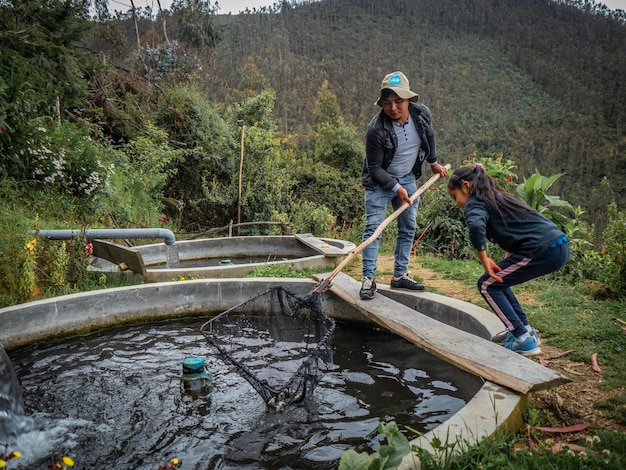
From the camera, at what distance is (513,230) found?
331 centimetres

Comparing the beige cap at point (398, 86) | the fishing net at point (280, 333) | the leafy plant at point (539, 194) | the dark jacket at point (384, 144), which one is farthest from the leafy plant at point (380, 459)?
the leafy plant at point (539, 194)

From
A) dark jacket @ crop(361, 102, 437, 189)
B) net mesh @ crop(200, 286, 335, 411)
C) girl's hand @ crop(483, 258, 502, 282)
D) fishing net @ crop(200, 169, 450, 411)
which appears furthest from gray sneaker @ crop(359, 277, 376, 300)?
girl's hand @ crop(483, 258, 502, 282)

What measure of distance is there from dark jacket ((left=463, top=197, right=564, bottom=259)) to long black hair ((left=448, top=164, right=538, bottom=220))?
33mm

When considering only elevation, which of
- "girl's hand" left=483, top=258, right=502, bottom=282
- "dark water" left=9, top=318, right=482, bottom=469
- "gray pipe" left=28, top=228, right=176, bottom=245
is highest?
"girl's hand" left=483, top=258, right=502, bottom=282

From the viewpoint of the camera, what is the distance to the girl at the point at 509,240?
10.7 ft

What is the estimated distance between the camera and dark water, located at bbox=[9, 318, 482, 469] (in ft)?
8.96

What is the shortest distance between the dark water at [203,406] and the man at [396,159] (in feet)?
2.91

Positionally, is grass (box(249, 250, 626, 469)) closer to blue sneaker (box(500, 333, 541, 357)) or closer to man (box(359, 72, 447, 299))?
blue sneaker (box(500, 333, 541, 357))

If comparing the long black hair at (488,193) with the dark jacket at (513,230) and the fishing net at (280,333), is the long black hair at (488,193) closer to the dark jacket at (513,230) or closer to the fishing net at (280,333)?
the dark jacket at (513,230)

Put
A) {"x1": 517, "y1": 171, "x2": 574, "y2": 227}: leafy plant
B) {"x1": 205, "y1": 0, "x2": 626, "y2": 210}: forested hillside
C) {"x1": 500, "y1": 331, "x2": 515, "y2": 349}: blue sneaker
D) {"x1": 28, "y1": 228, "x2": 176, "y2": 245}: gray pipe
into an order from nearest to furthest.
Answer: {"x1": 500, "y1": 331, "x2": 515, "y2": 349}: blue sneaker, {"x1": 28, "y1": 228, "x2": 176, "y2": 245}: gray pipe, {"x1": 517, "y1": 171, "x2": 574, "y2": 227}: leafy plant, {"x1": 205, "y1": 0, "x2": 626, "y2": 210}: forested hillside

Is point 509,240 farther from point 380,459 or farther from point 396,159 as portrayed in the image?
point 380,459

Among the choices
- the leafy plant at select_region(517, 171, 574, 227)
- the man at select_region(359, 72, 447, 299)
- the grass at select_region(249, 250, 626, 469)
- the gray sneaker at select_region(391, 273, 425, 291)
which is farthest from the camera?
the leafy plant at select_region(517, 171, 574, 227)

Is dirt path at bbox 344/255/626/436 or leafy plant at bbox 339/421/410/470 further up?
leafy plant at bbox 339/421/410/470

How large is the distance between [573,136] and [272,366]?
63.6 m
